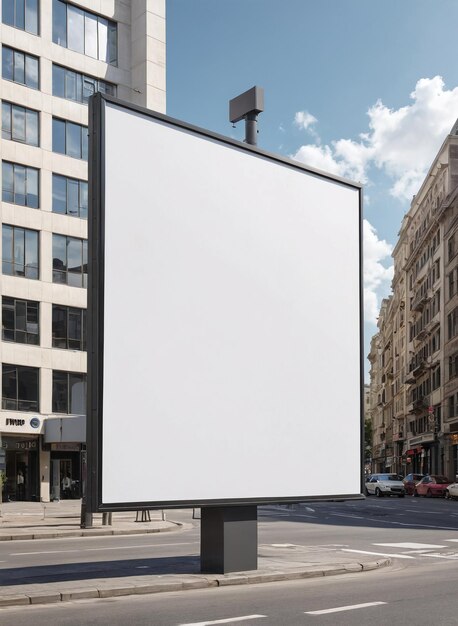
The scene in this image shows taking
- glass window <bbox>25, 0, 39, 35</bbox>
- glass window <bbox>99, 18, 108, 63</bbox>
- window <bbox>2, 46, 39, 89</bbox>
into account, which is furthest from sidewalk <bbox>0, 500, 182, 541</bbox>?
glass window <bbox>99, 18, 108, 63</bbox>

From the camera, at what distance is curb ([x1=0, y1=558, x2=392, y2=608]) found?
34.1ft

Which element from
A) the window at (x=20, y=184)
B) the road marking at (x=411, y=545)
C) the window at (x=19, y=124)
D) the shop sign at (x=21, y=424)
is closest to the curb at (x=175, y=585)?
the road marking at (x=411, y=545)

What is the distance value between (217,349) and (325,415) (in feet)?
8.16

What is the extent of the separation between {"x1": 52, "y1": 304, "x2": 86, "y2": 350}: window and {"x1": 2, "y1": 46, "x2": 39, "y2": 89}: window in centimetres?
1153

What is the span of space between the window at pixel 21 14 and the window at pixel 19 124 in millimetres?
4241

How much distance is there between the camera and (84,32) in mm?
48531

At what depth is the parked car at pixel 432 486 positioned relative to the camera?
187 feet

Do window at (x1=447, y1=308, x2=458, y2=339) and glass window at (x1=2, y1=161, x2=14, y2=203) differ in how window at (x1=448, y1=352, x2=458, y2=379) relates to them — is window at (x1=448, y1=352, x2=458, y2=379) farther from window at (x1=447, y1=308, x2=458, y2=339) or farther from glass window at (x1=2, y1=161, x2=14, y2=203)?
glass window at (x1=2, y1=161, x2=14, y2=203)

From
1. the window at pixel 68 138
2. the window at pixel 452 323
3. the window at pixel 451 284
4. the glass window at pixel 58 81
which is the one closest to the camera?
the window at pixel 68 138

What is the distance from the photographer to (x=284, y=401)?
13.3 metres

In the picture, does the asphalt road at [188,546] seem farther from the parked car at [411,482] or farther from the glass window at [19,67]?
the parked car at [411,482]

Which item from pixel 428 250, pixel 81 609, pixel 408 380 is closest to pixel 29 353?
pixel 81 609

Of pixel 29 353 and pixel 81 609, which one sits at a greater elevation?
pixel 29 353

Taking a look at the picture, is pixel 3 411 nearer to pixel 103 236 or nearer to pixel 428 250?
pixel 103 236
